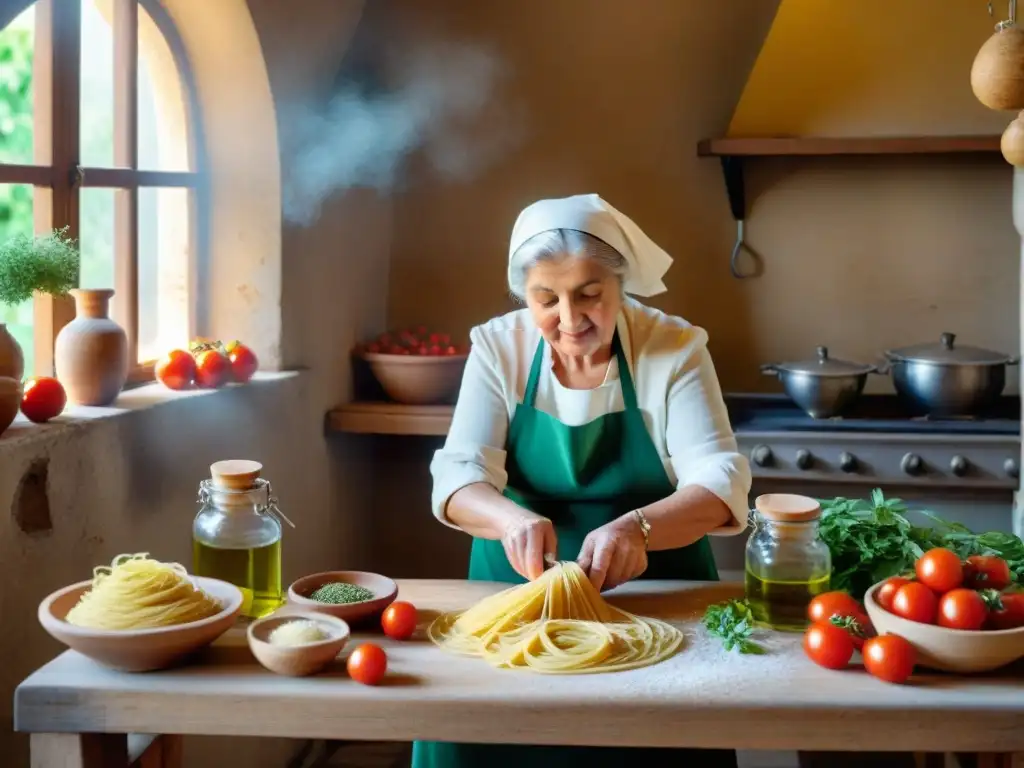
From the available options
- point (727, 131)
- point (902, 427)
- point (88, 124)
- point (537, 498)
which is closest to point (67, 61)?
point (88, 124)

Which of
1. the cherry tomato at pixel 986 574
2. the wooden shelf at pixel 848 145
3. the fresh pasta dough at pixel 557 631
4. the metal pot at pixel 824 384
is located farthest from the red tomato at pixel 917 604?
the wooden shelf at pixel 848 145

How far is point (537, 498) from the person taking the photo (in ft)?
8.72

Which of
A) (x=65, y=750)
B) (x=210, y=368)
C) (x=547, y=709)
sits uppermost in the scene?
(x=210, y=368)

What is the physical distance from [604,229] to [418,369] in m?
1.85

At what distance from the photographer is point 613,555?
2.16 meters

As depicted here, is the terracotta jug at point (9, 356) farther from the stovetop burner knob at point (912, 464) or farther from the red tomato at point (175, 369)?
the stovetop burner knob at point (912, 464)

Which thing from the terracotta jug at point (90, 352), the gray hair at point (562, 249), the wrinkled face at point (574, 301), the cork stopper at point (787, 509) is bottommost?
the cork stopper at point (787, 509)

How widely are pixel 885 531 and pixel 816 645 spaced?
42cm

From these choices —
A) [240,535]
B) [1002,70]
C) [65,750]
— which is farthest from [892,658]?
[1002,70]

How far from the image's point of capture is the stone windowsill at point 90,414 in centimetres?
223

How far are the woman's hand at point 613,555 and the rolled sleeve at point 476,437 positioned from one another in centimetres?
39

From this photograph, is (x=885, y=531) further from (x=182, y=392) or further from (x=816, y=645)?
(x=182, y=392)

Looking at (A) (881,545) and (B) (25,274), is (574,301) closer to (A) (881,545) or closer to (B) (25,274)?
(A) (881,545)

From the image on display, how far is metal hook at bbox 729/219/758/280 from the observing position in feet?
15.0
